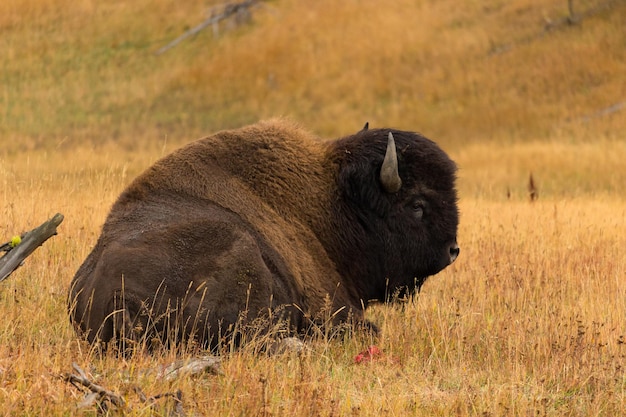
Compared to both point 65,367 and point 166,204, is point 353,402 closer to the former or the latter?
point 65,367

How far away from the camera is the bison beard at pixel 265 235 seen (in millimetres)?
5820

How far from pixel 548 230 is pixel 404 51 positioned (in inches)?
1110

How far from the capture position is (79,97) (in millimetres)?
39906

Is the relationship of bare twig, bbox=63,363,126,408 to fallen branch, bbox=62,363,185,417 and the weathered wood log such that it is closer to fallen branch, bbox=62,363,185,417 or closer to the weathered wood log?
fallen branch, bbox=62,363,185,417

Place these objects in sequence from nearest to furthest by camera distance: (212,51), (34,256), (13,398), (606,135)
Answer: (13,398)
(34,256)
(606,135)
(212,51)

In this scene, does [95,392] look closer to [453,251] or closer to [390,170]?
[390,170]

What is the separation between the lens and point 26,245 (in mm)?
6191

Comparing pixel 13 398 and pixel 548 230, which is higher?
pixel 13 398

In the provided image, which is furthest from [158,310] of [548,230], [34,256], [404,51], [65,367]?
[404,51]

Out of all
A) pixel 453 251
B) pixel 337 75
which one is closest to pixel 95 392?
pixel 453 251

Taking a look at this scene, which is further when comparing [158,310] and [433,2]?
[433,2]

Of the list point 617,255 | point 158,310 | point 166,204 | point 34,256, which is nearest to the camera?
point 158,310

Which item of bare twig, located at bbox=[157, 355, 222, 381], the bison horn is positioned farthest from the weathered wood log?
the bison horn

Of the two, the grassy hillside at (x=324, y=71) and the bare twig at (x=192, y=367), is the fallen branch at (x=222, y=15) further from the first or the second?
→ the bare twig at (x=192, y=367)
